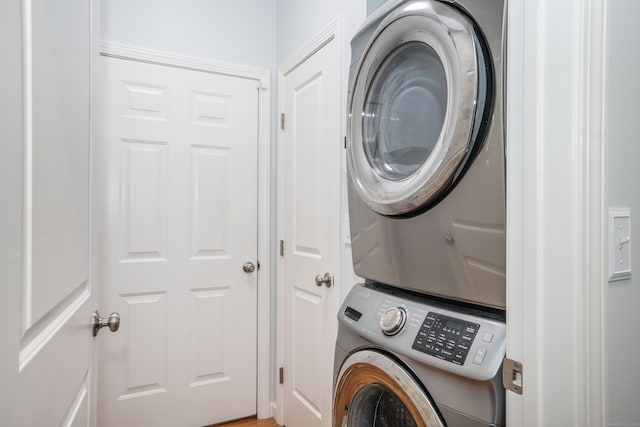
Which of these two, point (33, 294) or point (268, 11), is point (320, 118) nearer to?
point (268, 11)

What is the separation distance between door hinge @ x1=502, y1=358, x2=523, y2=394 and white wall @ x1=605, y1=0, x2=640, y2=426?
16 centimetres

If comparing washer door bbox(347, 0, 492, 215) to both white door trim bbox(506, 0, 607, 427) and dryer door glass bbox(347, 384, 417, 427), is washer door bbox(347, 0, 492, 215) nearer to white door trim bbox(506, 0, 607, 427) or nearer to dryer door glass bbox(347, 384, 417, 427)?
white door trim bbox(506, 0, 607, 427)

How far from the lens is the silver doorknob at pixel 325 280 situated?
5.73ft

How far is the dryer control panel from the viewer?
2.52ft

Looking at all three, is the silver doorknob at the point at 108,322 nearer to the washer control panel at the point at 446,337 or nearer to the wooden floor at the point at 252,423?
the washer control panel at the point at 446,337

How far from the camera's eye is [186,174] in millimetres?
2156

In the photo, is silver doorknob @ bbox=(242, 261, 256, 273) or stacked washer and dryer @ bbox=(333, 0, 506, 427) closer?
stacked washer and dryer @ bbox=(333, 0, 506, 427)

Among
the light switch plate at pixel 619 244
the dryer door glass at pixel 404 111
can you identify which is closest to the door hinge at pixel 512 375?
the light switch plate at pixel 619 244

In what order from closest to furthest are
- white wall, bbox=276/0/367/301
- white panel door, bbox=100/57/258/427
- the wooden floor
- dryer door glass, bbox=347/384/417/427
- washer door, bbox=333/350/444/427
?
washer door, bbox=333/350/444/427 < dryer door glass, bbox=347/384/417/427 < white wall, bbox=276/0/367/301 < white panel door, bbox=100/57/258/427 < the wooden floor

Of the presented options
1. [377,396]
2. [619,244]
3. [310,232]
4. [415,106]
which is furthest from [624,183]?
[310,232]

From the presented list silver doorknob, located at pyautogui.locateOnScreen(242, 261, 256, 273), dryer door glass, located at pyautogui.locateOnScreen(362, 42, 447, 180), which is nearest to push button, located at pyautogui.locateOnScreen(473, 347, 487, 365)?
dryer door glass, located at pyautogui.locateOnScreen(362, 42, 447, 180)

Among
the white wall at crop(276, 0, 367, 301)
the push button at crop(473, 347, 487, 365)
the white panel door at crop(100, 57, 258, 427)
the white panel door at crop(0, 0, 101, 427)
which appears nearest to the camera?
the white panel door at crop(0, 0, 101, 427)

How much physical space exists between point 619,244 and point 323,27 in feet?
5.29

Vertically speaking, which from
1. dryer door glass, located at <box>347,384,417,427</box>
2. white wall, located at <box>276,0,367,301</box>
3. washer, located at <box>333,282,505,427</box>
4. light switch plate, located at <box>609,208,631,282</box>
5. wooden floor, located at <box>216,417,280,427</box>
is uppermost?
white wall, located at <box>276,0,367,301</box>
